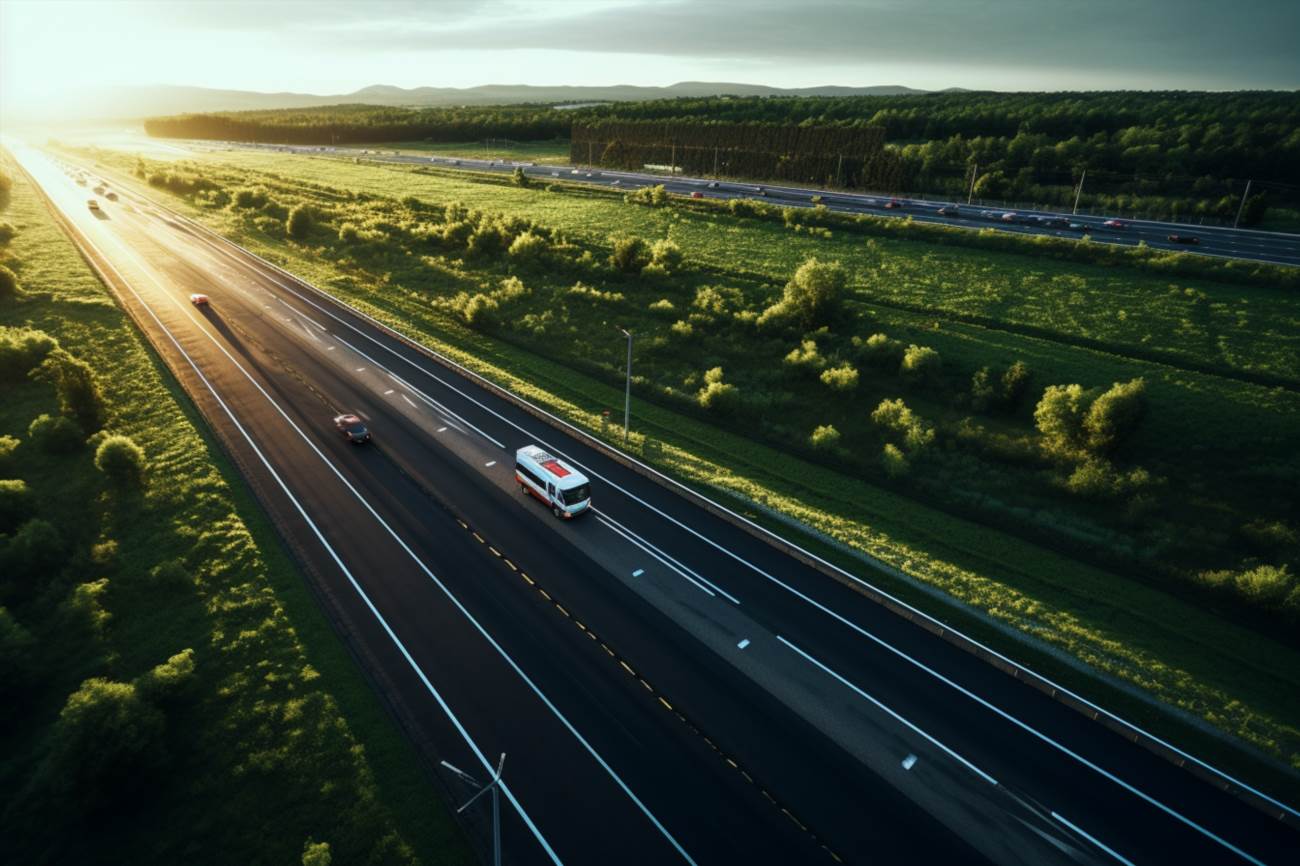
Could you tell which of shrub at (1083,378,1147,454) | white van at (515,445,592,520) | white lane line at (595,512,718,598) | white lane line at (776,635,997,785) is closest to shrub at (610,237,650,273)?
white van at (515,445,592,520)

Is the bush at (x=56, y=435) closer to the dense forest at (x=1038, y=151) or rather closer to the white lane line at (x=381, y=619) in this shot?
the white lane line at (x=381, y=619)

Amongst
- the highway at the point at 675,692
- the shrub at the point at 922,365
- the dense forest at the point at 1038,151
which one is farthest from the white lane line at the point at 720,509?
the dense forest at the point at 1038,151

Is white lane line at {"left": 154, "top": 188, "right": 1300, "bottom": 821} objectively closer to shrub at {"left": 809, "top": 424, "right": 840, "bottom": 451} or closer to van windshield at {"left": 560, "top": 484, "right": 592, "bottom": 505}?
van windshield at {"left": 560, "top": 484, "right": 592, "bottom": 505}

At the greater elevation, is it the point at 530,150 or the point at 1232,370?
the point at 530,150

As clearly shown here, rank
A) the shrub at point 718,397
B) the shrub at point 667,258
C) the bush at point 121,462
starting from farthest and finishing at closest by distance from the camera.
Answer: the shrub at point 667,258
the shrub at point 718,397
the bush at point 121,462

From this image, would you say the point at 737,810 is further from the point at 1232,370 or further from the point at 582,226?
the point at 582,226

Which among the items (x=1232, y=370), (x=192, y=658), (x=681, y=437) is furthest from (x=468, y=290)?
(x=1232, y=370)

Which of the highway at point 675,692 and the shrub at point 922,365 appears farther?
the shrub at point 922,365
